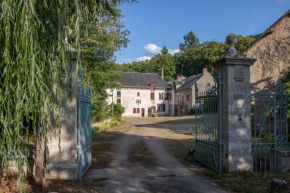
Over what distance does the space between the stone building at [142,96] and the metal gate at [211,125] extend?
36514 mm

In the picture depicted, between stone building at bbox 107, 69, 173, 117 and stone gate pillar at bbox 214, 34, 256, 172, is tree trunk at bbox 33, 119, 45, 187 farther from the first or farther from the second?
stone building at bbox 107, 69, 173, 117

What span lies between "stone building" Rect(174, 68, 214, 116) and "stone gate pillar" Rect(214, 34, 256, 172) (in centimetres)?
2970

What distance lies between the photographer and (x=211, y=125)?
7.29 meters

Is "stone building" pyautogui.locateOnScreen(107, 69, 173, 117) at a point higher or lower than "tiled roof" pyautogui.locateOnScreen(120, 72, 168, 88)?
lower

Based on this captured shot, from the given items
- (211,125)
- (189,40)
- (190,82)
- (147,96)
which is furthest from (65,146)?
(189,40)

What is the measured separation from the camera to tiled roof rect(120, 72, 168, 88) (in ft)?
148

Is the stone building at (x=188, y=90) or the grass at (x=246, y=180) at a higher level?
the stone building at (x=188, y=90)

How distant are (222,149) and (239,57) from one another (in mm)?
2411

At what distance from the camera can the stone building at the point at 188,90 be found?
38125 mm

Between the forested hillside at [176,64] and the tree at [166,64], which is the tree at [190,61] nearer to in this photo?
the forested hillside at [176,64]

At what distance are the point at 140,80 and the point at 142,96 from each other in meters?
3.25

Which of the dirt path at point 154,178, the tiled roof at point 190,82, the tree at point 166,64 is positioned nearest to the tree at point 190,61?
the tree at point 166,64

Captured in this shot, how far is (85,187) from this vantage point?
5.54 m

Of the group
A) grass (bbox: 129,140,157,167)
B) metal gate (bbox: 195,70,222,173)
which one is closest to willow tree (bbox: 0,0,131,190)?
metal gate (bbox: 195,70,222,173)
